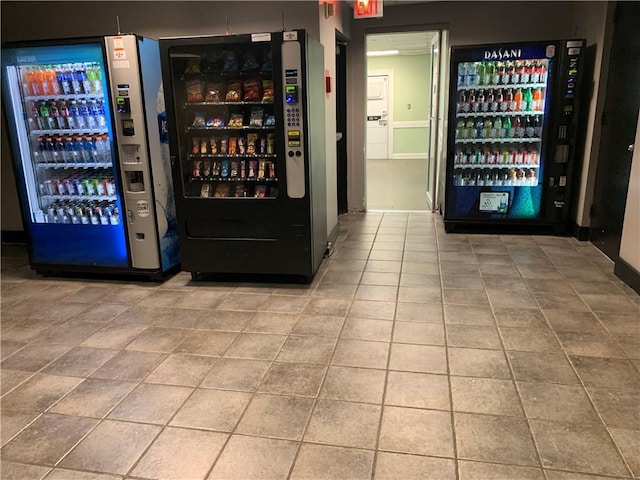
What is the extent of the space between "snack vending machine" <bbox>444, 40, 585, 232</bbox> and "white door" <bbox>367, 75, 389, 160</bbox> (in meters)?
7.07

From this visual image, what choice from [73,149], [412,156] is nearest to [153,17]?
[73,149]

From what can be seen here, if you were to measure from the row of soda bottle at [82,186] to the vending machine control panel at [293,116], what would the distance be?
159 centimetres

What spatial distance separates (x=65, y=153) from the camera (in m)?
3.90

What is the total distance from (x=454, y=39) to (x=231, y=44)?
3.23 metres

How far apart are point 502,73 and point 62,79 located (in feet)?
14.2

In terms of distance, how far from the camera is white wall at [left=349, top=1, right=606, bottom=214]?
16.8 ft

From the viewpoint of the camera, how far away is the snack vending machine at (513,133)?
477 cm

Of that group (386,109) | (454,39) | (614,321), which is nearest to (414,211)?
(454,39)

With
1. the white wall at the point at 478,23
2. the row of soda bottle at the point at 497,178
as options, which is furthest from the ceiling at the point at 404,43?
the row of soda bottle at the point at 497,178

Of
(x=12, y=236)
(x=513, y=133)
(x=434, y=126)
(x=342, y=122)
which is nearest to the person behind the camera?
(x=513, y=133)

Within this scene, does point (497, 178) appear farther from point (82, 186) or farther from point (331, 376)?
point (82, 186)

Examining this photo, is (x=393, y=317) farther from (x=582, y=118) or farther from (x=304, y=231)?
(x=582, y=118)

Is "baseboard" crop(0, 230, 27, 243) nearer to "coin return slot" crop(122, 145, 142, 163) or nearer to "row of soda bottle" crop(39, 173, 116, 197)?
"row of soda bottle" crop(39, 173, 116, 197)

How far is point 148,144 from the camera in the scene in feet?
11.8
